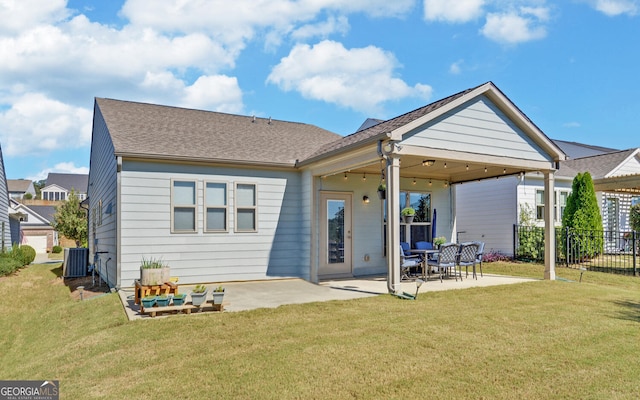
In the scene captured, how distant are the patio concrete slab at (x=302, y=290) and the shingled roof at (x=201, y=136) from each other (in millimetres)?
3052

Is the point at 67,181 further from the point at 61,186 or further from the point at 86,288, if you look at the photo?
the point at 86,288

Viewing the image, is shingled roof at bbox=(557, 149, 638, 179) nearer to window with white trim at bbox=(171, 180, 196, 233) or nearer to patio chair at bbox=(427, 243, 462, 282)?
patio chair at bbox=(427, 243, 462, 282)

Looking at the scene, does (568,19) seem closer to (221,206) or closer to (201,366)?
(221,206)

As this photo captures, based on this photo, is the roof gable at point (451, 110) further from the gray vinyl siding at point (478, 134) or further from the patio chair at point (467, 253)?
the patio chair at point (467, 253)

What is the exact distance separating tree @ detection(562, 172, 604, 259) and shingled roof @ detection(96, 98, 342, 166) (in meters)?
8.52

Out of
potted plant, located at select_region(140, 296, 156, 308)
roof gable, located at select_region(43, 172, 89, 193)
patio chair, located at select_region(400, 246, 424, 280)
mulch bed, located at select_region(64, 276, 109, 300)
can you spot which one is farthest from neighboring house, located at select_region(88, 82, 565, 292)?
roof gable, located at select_region(43, 172, 89, 193)

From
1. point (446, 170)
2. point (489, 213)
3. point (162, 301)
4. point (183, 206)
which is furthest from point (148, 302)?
point (489, 213)

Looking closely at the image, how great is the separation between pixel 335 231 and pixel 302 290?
8.85ft

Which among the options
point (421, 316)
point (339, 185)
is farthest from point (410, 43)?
point (421, 316)

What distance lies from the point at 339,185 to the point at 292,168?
4.47ft

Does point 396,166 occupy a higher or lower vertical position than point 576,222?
higher

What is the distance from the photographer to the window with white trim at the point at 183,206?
938cm

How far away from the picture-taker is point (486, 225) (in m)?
15.9

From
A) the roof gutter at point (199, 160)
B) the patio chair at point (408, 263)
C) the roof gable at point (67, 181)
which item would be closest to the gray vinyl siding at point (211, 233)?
the roof gutter at point (199, 160)
